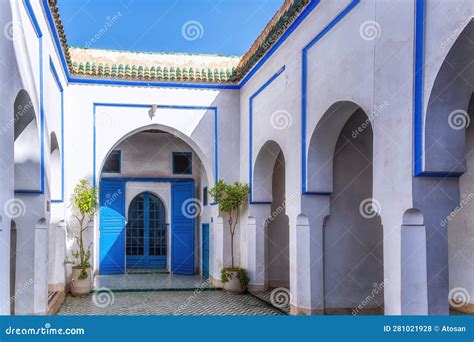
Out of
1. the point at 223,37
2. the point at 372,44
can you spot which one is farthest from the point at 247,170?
the point at 372,44

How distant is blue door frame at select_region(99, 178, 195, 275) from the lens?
13.6 m

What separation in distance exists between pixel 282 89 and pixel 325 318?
5567 millimetres

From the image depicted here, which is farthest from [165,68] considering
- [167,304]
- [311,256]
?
[311,256]

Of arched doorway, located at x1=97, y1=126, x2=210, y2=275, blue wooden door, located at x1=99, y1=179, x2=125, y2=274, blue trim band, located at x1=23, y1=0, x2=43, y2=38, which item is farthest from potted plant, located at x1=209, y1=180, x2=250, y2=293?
blue trim band, located at x1=23, y1=0, x2=43, y2=38

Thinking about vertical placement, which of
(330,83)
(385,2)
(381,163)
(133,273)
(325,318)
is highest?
(385,2)

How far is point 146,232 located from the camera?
48.0 feet

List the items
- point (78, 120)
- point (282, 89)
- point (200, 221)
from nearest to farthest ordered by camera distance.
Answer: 1. point (282, 89)
2. point (78, 120)
3. point (200, 221)

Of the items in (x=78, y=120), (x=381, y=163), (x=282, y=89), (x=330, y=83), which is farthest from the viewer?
(x=78, y=120)

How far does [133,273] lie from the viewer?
13812 millimetres

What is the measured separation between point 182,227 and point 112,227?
1735 mm

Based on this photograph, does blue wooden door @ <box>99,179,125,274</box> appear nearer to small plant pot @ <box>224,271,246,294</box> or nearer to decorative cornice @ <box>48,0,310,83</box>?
decorative cornice @ <box>48,0,310,83</box>

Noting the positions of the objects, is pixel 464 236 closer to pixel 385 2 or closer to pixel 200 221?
pixel 385 2

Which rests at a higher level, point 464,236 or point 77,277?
point 464,236

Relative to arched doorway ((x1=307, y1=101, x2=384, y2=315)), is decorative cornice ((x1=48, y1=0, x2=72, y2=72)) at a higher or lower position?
higher
